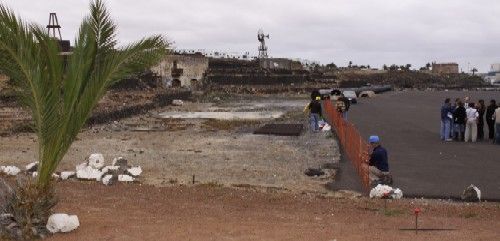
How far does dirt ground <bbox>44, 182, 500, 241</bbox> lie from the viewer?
8.18 m

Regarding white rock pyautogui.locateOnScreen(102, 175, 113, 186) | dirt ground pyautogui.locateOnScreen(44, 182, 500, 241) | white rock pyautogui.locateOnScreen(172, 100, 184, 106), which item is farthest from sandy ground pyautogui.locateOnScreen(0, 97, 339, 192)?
white rock pyautogui.locateOnScreen(172, 100, 184, 106)

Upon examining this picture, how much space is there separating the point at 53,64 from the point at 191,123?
71.4 feet

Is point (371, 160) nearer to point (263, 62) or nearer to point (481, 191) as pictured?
point (481, 191)

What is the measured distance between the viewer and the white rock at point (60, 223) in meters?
8.34

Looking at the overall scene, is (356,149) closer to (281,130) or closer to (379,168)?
(379,168)

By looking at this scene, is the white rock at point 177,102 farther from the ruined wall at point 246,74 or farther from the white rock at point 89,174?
the white rock at point 89,174

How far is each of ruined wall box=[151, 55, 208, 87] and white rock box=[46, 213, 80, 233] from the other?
57882 mm

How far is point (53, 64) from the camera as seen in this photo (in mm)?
8016

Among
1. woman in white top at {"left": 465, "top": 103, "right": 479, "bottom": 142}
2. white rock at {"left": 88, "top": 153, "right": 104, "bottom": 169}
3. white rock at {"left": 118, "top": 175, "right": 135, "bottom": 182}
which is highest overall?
woman in white top at {"left": 465, "top": 103, "right": 479, "bottom": 142}

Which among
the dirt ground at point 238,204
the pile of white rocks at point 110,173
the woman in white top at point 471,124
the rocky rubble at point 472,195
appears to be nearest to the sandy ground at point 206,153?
the dirt ground at point 238,204

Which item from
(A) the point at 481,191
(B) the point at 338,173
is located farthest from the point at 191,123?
(A) the point at 481,191

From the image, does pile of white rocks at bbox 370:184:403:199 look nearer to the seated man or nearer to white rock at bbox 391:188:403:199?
white rock at bbox 391:188:403:199

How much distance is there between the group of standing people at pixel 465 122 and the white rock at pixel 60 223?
13.4m

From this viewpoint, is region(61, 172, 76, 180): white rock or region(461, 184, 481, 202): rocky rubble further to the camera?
region(61, 172, 76, 180): white rock
